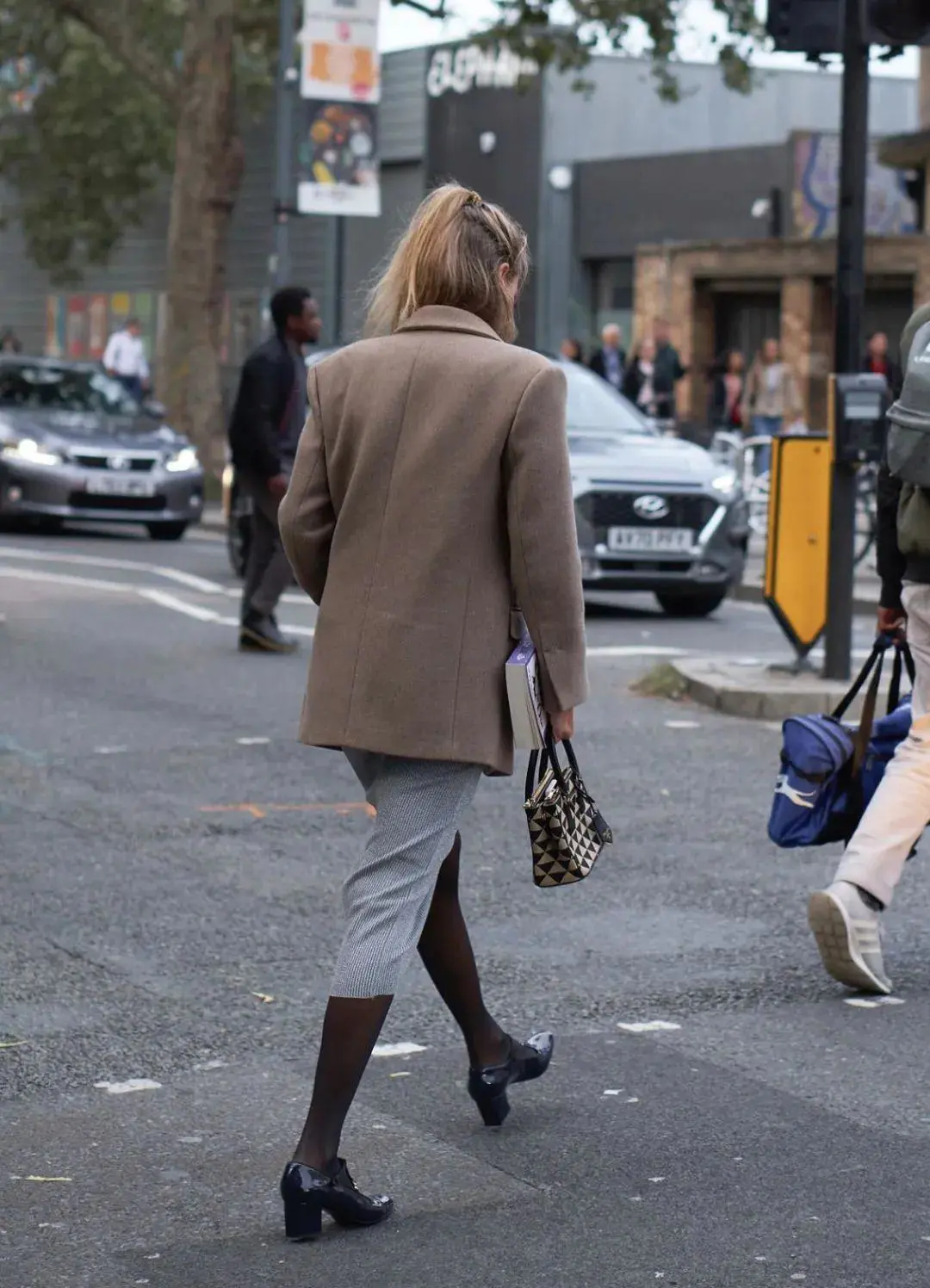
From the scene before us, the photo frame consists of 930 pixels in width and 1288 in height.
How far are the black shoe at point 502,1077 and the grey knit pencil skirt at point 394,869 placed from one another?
52 cm

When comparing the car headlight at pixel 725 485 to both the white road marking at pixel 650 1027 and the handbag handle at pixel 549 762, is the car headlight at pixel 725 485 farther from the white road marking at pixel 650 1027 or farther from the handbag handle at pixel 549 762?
the handbag handle at pixel 549 762

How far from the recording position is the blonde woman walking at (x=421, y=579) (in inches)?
165

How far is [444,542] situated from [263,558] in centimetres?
857

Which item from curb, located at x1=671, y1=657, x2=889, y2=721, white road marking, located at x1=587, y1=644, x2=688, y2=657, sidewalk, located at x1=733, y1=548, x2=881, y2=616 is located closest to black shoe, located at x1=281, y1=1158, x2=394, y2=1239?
curb, located at x1=671, y1=657, x2=889, y2=721

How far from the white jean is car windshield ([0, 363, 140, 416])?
17373mm

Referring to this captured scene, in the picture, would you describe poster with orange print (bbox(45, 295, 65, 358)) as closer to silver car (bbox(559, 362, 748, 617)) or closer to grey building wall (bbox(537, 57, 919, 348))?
grey building wall (bbox(537, 57, 919, 348))

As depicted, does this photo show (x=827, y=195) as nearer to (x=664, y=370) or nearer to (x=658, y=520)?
(x=664, y=370)

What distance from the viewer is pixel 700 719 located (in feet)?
35.5

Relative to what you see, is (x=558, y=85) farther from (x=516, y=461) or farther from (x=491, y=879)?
(x=516, y=461)

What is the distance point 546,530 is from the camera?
165 inches

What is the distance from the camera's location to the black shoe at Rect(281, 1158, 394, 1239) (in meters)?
4.11

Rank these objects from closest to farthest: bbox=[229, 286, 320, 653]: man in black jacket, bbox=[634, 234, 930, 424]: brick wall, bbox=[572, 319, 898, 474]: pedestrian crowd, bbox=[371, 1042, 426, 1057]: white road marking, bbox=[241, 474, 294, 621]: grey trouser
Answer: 1. bbox=[371, 1042, 426, 1057]: white road marking
2. bbox=[229, 286, 320, 653]: man in black jacket
3. bbox=[241, 474, 294, 621]: grey trouser
4. bbox=[572, 319, 898, 474]: pedestrian crowd
5. bbox=[634, 234, 930, 424]: brick wall

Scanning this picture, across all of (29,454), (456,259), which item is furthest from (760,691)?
(29,454)

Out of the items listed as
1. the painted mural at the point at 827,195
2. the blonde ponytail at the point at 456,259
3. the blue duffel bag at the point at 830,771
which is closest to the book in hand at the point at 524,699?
the blonde ponytail at the point at 456,259
